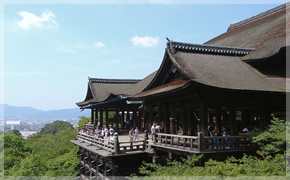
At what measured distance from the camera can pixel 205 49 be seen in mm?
17453

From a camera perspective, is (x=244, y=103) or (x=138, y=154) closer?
(x=244, y=103)

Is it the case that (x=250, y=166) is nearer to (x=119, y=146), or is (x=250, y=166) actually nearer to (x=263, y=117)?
(x=263, y=117)

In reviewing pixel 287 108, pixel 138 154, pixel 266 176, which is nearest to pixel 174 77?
pixel 138 154

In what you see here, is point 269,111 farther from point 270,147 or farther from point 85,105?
point 85,105

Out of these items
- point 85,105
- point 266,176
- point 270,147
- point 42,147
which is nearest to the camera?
point 266,176

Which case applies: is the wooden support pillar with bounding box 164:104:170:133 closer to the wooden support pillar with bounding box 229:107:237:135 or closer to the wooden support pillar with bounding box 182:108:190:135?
the wooden support pillar with bounding box 182:108:190:135

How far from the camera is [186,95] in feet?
47.6

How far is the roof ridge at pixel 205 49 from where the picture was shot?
16138 millimetres

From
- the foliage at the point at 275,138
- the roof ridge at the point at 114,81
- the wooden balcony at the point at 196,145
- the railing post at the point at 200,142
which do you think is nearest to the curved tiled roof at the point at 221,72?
the foliage at the point at 275,138

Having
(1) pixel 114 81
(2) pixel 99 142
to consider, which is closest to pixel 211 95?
(2) pixel 99 142

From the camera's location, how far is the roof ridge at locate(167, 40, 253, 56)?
16138 mm

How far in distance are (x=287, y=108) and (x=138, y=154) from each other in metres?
8.67

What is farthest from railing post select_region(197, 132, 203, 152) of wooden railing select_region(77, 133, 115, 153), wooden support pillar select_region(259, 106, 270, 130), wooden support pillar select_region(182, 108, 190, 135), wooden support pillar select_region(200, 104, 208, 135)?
wooden railing select_region(77, 133, 115, 153)

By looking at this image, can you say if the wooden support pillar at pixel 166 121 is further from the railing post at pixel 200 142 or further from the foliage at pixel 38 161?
the foliage at pixel 38 161
